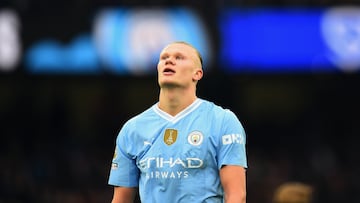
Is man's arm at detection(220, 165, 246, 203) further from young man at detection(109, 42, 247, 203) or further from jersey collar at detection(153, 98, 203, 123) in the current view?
jersey collar at detection(153, 98, 203, 123)

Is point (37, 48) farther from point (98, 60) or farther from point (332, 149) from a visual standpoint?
point (332, 149)

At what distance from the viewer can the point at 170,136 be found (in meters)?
5.87

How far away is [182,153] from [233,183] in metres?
0.35

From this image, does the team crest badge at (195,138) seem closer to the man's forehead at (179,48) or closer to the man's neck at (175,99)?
the man's neck at (175,99)

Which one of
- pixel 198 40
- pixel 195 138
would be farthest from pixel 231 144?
pixel 198 40

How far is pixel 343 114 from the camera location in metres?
17.9

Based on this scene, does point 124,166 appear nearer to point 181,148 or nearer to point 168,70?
point 181,148

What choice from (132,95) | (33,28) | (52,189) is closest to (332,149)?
(132,95)

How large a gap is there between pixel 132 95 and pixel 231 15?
14.5 ft

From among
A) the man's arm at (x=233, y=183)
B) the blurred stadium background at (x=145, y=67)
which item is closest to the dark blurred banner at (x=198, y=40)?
the blurred stadium background at (x=145, y=67)

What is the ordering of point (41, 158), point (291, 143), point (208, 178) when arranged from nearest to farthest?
point (208, 178), point (41, 158), point (291, 143)

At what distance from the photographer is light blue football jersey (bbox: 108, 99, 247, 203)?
572cm

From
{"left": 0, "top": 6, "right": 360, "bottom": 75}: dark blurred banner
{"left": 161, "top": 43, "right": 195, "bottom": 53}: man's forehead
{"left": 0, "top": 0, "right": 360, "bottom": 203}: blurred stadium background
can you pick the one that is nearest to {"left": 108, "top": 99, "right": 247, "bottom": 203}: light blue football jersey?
{"left": 161, "top": 43, "right": 195, "bottom": 53}: man's forehead

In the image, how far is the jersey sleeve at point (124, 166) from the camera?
19.6 feet
